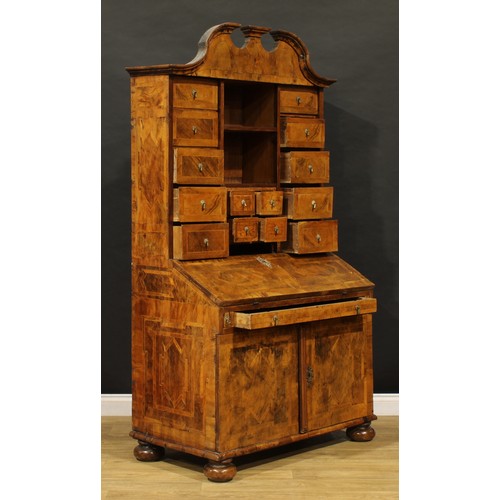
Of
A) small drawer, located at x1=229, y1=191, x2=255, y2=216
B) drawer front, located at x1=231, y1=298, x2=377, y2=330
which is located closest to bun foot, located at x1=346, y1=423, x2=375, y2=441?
drawer front, located at x1=231, y1=298, x2=377, y2=330

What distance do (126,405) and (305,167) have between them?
182 cm

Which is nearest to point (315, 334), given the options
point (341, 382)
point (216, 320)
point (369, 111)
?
point (341, 382)

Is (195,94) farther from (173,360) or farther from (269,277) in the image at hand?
(173,360)

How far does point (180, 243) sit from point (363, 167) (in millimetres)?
1660

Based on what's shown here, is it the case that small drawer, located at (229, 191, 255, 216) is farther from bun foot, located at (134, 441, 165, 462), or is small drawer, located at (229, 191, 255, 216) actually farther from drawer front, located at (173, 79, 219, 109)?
bun foot, located at (134, 441, 165, 462)

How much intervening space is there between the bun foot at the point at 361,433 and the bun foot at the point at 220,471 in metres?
0.96

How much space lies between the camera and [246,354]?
16.5 ft

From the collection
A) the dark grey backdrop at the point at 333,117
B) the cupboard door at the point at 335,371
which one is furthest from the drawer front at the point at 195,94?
the cupboard door at the point at 335,371

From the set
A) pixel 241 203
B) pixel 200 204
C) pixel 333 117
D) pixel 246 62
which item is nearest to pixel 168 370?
pixel 200 204

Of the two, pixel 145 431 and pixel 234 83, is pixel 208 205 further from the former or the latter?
pixel 145 431

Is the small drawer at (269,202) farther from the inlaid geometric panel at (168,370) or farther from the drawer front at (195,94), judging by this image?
the inlaid geometric panel at (168,370)

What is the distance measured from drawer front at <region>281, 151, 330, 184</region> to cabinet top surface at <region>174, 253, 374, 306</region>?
0.42 meters

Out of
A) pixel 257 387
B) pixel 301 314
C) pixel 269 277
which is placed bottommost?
pixel 257 387

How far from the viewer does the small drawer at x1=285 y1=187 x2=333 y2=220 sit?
565 centimetres
